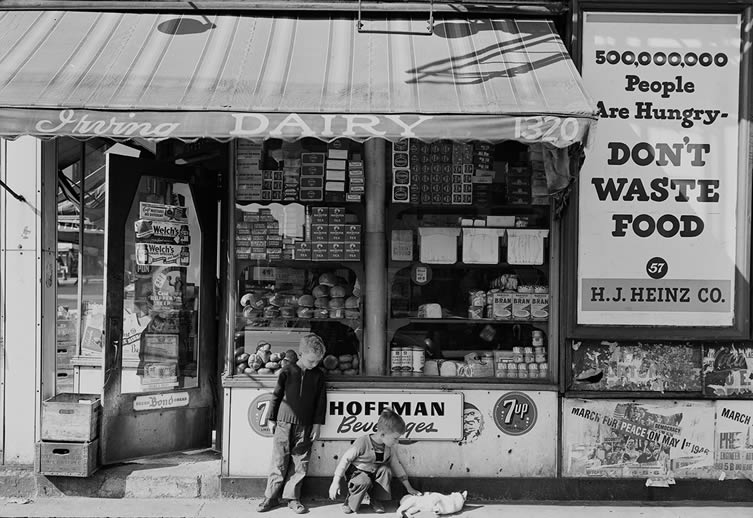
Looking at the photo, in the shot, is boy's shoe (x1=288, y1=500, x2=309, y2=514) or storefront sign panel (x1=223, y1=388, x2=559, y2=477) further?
storefront sign panel (x1=223, y1=388, x2=559, y2=477)

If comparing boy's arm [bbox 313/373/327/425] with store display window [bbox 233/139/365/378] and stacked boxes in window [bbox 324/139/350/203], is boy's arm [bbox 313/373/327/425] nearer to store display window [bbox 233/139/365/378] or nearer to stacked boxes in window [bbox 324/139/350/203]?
store display window [bbox 233/139/365/378]

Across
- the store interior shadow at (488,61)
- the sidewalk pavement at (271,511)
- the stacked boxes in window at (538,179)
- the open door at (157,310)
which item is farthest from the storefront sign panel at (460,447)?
the store interior shadow at (488,61)

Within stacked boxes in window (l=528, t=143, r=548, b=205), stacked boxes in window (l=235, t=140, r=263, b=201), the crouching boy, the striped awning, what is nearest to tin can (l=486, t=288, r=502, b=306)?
stacked boxes in window (l=528, t=143, r=548, b=205)

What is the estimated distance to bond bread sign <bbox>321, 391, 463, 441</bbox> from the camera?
538 centimetres

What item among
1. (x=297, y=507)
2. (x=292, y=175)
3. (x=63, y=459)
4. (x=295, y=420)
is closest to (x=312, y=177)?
(x=292, y=175)

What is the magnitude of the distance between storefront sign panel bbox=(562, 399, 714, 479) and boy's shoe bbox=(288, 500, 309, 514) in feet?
6.86

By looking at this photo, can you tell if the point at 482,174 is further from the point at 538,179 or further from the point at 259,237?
the point at 259,237

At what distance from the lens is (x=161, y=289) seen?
5.98 m

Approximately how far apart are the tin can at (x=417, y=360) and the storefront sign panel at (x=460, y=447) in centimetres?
29

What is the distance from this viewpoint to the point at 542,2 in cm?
555

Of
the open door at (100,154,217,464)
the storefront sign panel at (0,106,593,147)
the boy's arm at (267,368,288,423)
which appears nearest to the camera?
the storefront sign panel at (0,106,593,147)

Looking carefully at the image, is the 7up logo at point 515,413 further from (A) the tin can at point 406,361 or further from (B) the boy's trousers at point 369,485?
(B) the boy's trousers at point 369,485

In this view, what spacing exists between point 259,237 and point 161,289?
1.05 m

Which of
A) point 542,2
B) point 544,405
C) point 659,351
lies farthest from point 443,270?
point 542,2
